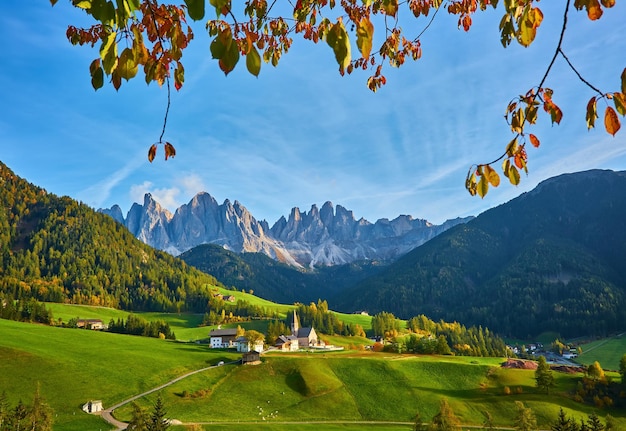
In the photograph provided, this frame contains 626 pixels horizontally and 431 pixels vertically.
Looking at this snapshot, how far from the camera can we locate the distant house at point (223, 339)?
11694 centimetres

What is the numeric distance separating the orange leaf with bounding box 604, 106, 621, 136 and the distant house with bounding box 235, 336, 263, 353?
107 metres

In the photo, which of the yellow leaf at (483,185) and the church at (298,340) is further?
the church at (298,340)

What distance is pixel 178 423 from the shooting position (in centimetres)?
5616

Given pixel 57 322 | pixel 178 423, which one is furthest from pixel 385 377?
pixel 57 322

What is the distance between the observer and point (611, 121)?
3.34 meters

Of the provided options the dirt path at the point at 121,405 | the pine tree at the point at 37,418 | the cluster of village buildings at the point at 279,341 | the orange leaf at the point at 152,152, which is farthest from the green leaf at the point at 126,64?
the cluster of village buildings at the point at 279,341

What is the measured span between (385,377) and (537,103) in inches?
3344

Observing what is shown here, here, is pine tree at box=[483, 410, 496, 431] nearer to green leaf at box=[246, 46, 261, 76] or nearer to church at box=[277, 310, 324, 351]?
church at box=[277, 310, 324, 351]

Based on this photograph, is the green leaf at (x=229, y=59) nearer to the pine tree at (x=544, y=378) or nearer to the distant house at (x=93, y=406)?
the distant house at (x=93, y=406)

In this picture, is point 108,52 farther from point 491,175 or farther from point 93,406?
point 93,406

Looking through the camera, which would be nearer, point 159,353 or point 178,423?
point 178,423

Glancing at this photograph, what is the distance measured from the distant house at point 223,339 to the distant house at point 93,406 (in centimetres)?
5714

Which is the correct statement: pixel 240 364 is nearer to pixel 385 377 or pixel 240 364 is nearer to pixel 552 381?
pixel 385 377

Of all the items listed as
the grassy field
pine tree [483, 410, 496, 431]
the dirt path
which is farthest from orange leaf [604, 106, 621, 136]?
the grassy field
